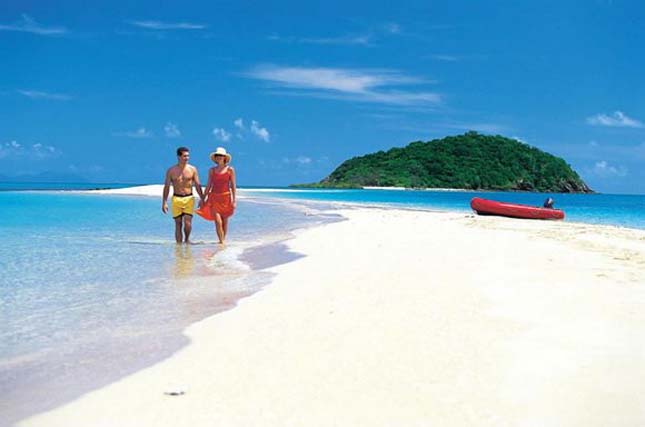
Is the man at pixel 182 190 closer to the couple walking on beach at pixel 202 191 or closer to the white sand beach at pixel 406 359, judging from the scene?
the couple walking on beach at pixel 202 191

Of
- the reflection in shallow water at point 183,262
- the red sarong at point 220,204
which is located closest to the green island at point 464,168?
the red sarong at point 220,204

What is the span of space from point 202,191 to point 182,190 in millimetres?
466

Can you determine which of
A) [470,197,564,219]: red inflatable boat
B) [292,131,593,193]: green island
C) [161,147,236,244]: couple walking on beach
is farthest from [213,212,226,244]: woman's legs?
[292,131,593,193]: green island

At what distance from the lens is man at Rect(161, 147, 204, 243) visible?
12336 mm

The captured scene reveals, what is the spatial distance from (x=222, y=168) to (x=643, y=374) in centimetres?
964

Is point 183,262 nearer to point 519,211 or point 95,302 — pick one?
point 95,302

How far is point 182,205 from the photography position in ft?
40.5

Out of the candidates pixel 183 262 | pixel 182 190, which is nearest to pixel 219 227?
pixel 182 190

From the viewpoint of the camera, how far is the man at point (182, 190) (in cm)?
1234

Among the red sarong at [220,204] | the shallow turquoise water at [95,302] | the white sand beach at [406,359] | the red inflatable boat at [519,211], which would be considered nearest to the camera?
the white sand beach at [406,359]

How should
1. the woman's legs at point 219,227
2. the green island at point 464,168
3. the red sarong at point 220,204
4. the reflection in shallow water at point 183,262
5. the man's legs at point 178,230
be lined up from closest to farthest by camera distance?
the reflection in shallow water at point 183,262, the woman's legs at point 219,227, the man's legs at point 178,230, the red sarong at point 220,204, the green island at point 464,168

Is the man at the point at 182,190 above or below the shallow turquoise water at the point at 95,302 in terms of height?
above

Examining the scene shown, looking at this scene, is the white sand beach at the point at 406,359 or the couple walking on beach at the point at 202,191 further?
the couple walking on beach at the point at 202,191

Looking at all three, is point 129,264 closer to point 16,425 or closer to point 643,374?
point 16,425
